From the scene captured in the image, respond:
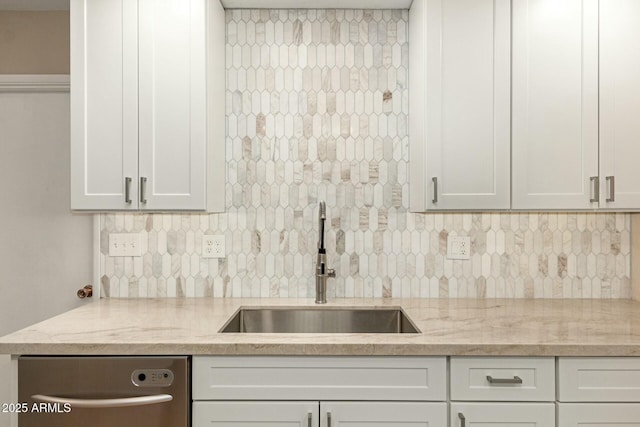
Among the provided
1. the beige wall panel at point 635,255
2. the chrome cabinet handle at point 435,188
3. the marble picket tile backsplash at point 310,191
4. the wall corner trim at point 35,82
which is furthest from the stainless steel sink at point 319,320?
the wall corner trim at point 35,82

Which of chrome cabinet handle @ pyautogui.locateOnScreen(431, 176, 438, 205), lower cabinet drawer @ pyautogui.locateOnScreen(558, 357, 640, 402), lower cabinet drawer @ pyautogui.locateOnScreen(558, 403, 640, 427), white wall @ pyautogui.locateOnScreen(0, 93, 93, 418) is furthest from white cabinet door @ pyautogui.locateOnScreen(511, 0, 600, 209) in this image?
white wall @ pyautogui.locateOnScreen(0, 93, 93, 418)

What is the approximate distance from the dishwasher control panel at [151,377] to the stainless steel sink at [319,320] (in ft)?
1.96

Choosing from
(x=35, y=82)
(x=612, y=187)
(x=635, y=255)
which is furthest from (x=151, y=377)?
(x=635, y=255)

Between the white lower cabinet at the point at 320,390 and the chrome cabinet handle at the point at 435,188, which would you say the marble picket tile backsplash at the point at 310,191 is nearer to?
the chrome cabinet handle at the point at 435,188

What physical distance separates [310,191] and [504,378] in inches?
46.6

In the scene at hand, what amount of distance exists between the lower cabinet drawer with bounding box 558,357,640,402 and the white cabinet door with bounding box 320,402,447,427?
405mm

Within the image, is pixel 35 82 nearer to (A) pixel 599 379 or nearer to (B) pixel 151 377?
(B) pixel 151 377

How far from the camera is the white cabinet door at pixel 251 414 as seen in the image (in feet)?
5.15

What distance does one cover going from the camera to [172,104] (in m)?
1.97

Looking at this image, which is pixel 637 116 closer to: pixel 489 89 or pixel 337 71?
pixel 489 89

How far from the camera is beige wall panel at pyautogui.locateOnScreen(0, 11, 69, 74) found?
249cm

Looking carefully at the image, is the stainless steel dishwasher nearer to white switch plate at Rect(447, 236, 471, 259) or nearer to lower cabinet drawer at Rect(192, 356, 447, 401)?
lower cabinet drawer at Rect(192, 356, 447, 401)

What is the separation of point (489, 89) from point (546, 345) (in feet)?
3.32

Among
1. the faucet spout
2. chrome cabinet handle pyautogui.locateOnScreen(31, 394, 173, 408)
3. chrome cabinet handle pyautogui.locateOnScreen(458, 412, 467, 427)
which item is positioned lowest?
chrome cabinet handle pyautogui.locateOnScreen(458, 412, 467, 427)
